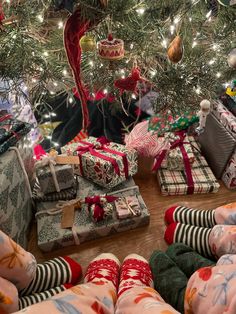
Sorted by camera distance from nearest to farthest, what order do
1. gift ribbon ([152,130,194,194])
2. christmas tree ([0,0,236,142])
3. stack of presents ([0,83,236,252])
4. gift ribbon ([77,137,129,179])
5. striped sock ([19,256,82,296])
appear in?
1. christmas tree ([0,0,236,142])
2. striped sock ([19,256,82,296])
3. stack of presents ([0,83,236,252])
4. gift ribbon ([77,137,129,179])
5. gift ribbon ([152,130,194,194])

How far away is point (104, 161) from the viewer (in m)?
1.09

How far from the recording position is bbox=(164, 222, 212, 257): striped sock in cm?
98

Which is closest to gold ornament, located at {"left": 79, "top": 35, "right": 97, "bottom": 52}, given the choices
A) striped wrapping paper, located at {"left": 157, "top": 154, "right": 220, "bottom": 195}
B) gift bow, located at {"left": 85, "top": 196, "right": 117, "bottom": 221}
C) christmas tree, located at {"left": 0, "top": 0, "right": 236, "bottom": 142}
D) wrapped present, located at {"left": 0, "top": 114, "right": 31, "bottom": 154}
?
christmas tree, located at {"left": 0, "top": 0, "right": 236, "bottom": 142}

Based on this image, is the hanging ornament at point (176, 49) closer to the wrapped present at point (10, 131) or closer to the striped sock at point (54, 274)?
the wrapped present at point (10, 131)

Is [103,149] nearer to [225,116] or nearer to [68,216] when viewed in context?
[68,216]

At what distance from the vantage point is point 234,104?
1.27 metres

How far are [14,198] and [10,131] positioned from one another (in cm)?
23

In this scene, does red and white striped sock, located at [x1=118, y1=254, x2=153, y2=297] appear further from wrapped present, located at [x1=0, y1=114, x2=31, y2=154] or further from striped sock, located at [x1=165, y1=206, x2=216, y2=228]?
wrapped present, located at [x1=0, y1=114, x2=31, y2=154]

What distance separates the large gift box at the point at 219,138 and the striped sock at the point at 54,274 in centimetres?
73

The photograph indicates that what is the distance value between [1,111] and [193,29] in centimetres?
79

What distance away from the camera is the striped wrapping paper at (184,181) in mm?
1198

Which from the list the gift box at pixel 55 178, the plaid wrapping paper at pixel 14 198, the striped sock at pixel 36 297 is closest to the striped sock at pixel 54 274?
the striped sock at pixel 36 297

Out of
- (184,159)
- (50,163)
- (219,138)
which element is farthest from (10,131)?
(219,138)

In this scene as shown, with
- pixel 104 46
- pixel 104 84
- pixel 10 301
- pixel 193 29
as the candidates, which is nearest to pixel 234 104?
pixel 193 29
